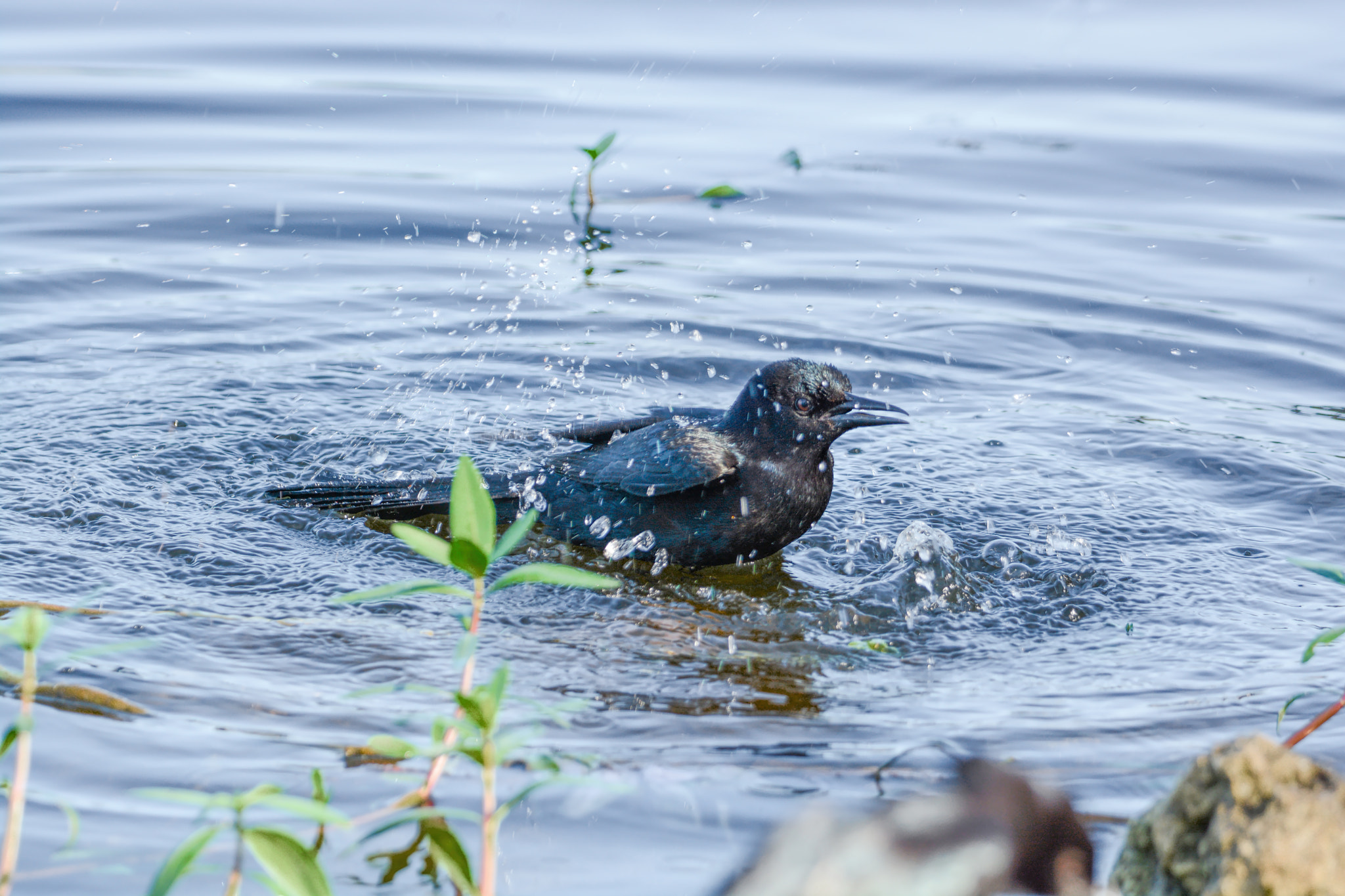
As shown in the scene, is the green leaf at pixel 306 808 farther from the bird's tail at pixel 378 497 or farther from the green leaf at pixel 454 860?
the bird's tail at pixel 378 497

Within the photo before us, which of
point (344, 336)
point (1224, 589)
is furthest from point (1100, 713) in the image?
point (344, 336)

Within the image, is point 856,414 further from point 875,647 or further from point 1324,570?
point 1324,570

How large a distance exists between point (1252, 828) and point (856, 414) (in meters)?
3.11

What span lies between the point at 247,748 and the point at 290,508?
2157mm

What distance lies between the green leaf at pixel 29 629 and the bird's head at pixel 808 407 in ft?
11.1

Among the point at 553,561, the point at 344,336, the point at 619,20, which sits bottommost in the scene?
the point at 553,561

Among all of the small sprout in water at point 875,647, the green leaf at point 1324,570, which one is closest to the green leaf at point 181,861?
the green leaf at point 1324,570

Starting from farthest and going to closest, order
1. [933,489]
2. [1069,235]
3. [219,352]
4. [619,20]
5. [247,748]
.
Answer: [619,20] < [1069,235] < [219,352] < [933,489] < [247,748]

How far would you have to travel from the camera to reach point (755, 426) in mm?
5129

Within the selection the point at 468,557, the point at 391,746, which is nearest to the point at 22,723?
the point at 391,746

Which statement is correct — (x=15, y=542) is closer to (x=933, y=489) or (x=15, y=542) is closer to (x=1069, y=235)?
(x=933, y=489)

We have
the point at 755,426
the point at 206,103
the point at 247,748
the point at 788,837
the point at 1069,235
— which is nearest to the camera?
the point at 788,837

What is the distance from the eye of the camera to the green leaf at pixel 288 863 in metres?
1.94

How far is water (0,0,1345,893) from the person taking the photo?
11.4ft
